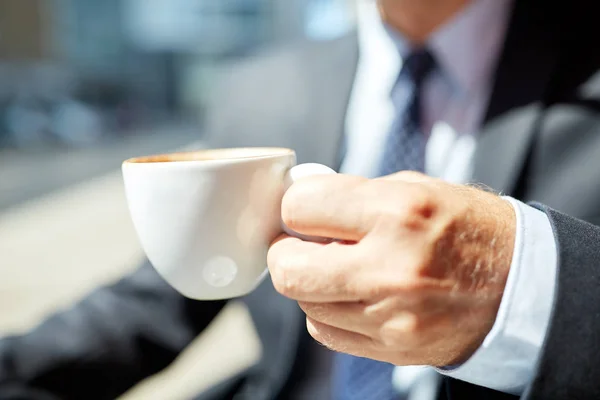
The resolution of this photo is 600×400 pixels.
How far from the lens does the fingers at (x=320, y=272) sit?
310 millimetres

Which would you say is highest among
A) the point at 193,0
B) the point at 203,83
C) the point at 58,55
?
the point at 193,0

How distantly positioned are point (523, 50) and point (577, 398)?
0.43 metres

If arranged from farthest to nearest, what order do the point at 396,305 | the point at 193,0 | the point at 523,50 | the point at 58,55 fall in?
1. the point at 193,0
2. the point at 58,55
3. the point at 523,50
4. the point at 396,305

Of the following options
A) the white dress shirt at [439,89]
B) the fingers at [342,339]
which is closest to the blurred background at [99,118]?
the white dress shirt at [439,89]

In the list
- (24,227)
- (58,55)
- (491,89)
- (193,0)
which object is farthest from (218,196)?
(193,0)

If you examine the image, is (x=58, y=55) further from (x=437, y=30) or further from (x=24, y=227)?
(x=437, y=30)

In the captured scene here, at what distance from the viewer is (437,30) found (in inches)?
29.4

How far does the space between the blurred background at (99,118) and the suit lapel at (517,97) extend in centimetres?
31

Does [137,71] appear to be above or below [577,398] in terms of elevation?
below

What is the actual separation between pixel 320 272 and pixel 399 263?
0.04 meters

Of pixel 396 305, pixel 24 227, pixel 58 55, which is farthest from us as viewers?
pixel 58 55

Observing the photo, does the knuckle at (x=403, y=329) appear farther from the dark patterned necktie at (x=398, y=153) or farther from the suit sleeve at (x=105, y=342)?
the suit sleeve at (x=105, y=342)

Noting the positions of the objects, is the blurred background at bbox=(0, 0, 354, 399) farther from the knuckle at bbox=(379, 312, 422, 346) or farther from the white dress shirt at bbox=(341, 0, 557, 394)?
the knuckle at bbox=(379, 312, 422, 346)

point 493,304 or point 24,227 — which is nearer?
point 493,304
